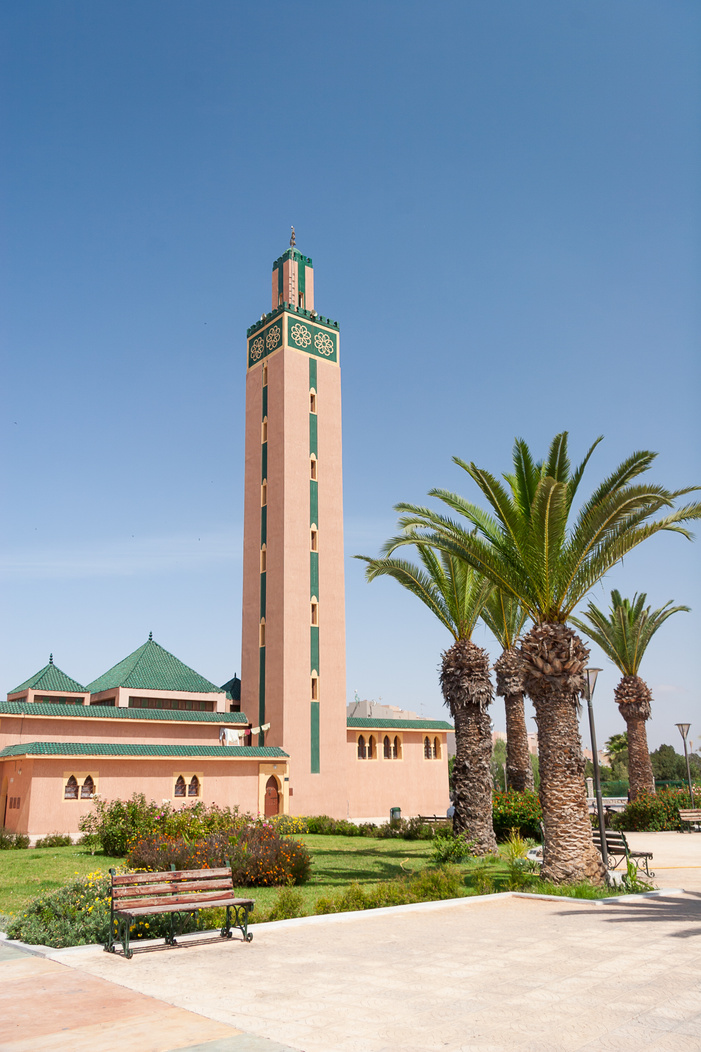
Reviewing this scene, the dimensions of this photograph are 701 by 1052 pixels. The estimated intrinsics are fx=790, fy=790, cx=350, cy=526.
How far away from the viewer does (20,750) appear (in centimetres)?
2817

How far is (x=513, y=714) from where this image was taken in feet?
95.2

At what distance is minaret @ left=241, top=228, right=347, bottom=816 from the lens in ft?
124

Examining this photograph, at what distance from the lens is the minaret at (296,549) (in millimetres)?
37812

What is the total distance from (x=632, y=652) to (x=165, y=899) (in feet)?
90.6

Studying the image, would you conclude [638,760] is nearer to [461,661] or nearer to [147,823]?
[461,661]

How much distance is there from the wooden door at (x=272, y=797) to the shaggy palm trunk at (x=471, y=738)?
15245 mm

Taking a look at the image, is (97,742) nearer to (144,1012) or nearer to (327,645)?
(327,645)

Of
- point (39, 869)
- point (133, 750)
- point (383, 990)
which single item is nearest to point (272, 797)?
point (133, 750)

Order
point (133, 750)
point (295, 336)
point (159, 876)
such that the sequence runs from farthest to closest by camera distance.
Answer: point (295, 336), point (133, 750), point (159, 876)

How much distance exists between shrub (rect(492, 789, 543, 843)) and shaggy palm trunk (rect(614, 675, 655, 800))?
960 cm

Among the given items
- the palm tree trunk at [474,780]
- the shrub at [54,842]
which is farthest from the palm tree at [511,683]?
the shrub at [54,842]

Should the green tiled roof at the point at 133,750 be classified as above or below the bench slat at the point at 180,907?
above

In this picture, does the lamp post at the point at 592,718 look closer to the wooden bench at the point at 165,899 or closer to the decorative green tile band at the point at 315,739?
the wooden bench at the point at 165,899

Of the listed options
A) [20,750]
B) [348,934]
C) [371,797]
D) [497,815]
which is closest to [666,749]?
[371,797]
